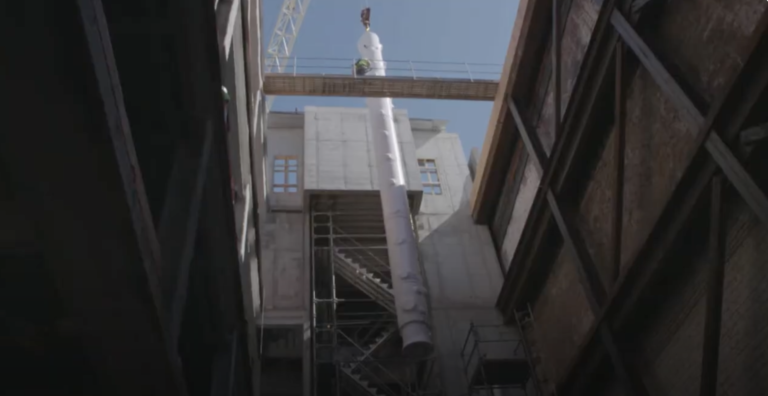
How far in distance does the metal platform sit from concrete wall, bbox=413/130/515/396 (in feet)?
9.86

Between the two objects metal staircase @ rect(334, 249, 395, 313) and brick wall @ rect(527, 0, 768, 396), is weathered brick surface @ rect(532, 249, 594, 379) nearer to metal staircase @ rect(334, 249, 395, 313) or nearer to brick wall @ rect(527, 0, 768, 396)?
brick wall @ rect(527, 0, 768, 396)

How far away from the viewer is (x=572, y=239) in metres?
12.0

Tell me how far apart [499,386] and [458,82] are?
8550 millimetres

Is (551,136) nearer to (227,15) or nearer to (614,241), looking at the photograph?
(614,241)

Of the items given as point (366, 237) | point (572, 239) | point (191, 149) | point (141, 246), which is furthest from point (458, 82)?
point (141, 246)

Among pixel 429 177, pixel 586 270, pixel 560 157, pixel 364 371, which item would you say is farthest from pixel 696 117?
pixel 429 177

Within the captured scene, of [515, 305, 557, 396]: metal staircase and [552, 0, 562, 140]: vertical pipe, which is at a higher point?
[552, 0, 562, 140]: vertical pipe

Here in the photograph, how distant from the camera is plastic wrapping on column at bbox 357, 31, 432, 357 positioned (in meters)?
14.4

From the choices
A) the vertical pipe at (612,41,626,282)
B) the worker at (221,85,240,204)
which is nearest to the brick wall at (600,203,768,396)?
the vertical pipe at (612,41,626,282)

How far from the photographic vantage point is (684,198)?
8.55 metres

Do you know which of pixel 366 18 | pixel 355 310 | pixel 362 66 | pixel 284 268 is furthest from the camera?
pixel 366 18

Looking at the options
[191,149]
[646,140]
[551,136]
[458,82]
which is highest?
[458,82]

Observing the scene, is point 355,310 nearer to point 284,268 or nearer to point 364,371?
point 284,268

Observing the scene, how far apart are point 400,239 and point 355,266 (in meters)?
1.36
